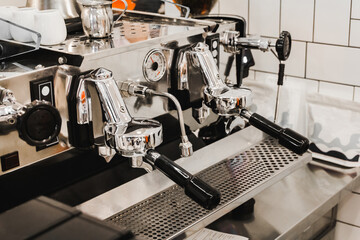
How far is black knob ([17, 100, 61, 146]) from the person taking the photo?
74 centimetres

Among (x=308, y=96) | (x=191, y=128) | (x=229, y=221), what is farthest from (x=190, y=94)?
(x=308, y=96)

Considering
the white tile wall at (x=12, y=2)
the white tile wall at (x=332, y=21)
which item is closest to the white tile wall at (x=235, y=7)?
the white tile wall at (x=332, y=21)

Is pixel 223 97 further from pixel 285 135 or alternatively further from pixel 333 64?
pixel 333 64

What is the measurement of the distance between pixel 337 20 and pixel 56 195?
907 millimetres

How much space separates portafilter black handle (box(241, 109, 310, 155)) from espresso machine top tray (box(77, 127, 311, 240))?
7 centimetres

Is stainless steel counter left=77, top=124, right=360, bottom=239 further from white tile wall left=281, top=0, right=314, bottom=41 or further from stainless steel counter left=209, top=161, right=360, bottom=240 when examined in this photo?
white tile wall left=281, top=0, right=314, bottom=41

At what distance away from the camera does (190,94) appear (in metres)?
1.07

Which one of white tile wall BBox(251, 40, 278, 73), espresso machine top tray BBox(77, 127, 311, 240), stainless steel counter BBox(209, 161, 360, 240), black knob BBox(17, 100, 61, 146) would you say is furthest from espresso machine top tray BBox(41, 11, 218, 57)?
white tile wall BBox(251, 40, 278, 73)

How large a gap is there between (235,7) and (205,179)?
786mm

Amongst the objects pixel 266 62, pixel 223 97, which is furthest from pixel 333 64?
pixel 223 97

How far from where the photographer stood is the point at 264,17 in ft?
5.11

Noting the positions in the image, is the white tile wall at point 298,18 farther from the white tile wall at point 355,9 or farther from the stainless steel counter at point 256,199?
the stainless steel counter at point 256,199

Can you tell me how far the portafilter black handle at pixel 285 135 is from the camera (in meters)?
0.98

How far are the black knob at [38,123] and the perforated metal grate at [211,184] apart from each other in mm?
175
